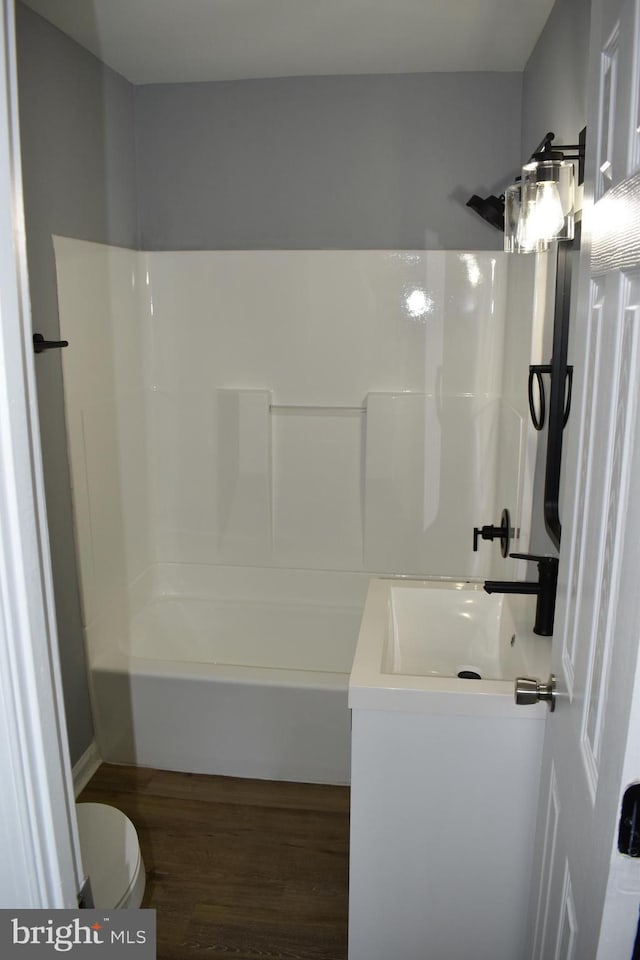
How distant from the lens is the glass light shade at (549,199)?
163 cm

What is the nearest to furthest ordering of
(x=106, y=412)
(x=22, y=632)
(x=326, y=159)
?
(x=22, y=632)
(x=106, y=412)
(x=326, y=159)

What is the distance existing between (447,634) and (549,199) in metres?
1.10

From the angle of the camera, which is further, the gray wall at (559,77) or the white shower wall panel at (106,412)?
the white shower wall panel at (106,412)

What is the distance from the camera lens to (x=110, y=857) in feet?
6.23

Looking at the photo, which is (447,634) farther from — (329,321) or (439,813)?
(329,321)

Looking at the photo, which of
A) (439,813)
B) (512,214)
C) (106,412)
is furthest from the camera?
(106,412)

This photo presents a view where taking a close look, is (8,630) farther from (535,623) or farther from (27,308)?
(535,623)

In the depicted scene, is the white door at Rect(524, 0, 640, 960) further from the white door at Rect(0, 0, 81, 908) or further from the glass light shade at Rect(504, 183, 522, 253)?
the white door at Rect(0, 0, 81, 908)

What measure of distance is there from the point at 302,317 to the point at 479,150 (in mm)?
982

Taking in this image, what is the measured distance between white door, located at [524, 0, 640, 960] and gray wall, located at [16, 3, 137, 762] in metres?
1.87

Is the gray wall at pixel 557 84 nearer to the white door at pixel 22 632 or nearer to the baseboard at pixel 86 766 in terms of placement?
the white door at pixel 22 632

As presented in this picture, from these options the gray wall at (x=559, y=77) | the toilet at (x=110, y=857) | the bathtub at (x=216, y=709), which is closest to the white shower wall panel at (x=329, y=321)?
the gray wall at (x=559, y=77)

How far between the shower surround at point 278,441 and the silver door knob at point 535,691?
155 cm

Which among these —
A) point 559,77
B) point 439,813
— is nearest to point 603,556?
point 439,813
